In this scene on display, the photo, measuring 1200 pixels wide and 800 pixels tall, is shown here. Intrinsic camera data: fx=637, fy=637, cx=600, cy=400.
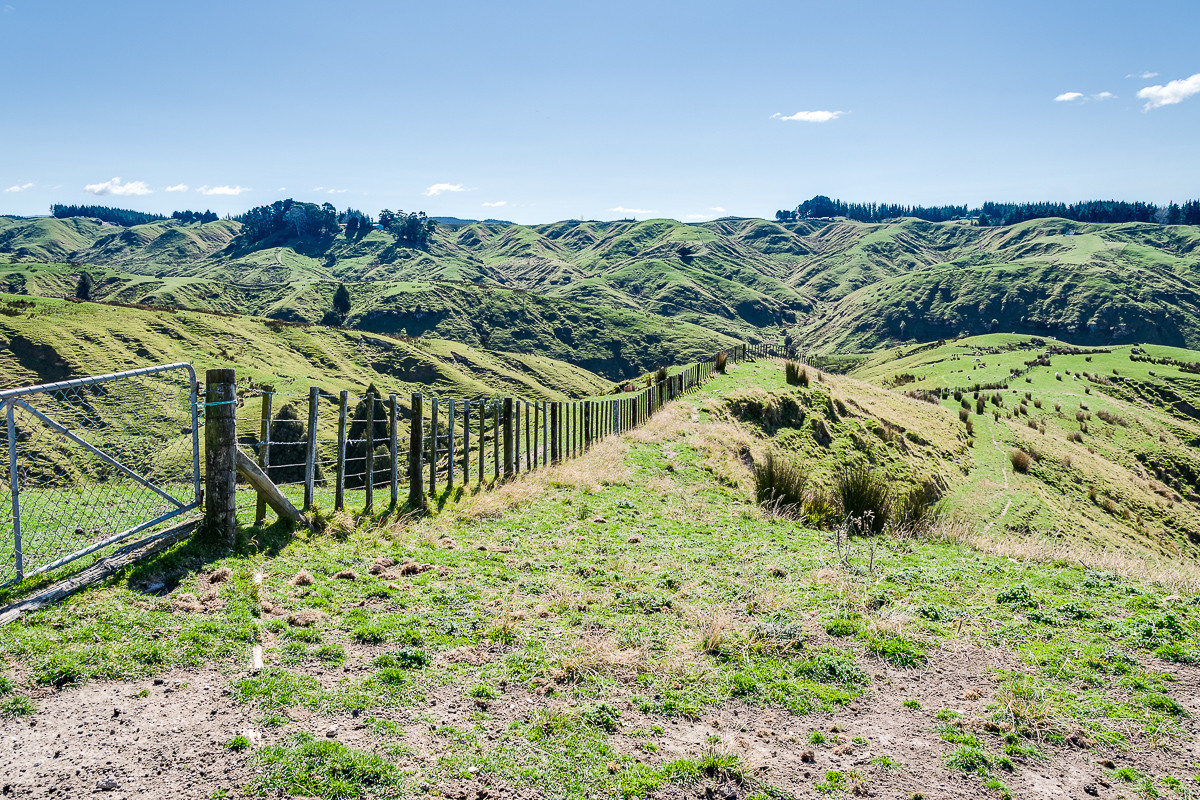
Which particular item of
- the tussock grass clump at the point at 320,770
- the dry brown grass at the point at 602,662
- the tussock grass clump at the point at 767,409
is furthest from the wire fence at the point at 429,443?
the dry brown grass at the point at 602,662

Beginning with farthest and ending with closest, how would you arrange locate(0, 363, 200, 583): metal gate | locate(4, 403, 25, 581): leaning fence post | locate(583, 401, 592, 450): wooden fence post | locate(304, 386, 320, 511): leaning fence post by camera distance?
locate(583, 401, 592, 450): wooden fence post < locate(304, 386, 320, 511): leaning fence post < locate(0, 363, 200, 583): metal gate < locate(4, 403, 25, 581): leaning fence post

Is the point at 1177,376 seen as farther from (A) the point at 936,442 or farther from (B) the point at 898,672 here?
(B) the point at 898,672

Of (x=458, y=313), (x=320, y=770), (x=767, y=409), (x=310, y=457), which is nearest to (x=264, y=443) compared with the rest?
(x=310, y=457)

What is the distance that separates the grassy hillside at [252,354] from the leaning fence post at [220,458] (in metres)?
78.3

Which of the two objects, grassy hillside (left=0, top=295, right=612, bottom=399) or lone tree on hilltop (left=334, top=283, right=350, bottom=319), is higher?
lone tree on hilltop (left=334, top=283, right=350, bottom=319)

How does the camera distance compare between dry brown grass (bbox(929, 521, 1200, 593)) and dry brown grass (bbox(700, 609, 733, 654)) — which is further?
dry brown grass (bbox(929, 521, 1200, 593))

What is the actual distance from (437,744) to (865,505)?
12.0 meters

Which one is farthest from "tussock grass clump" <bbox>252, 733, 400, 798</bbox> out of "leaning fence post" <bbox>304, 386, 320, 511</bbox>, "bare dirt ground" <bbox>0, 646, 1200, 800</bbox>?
"leaning fence post" <bbox>304, 386, 320, 511</bbox>

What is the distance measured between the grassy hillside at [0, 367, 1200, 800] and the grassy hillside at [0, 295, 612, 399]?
264 ft

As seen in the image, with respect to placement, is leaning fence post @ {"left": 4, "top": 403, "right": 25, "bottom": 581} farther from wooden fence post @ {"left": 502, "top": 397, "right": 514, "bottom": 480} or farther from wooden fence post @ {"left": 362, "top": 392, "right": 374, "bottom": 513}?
wooden fence post @ {"left": 502, "top": 397, "right": 514, "bottom": 480}

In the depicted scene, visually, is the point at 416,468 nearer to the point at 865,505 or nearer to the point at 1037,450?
the point at 865,505

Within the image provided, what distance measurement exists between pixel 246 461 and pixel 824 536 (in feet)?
36.0

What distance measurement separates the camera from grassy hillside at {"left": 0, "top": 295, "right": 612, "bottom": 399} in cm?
7781

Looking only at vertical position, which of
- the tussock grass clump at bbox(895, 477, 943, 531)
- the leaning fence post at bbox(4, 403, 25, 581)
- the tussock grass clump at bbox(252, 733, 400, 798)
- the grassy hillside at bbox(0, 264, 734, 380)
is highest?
the grassy hillside at bbox(0, 264, 734, 380)
